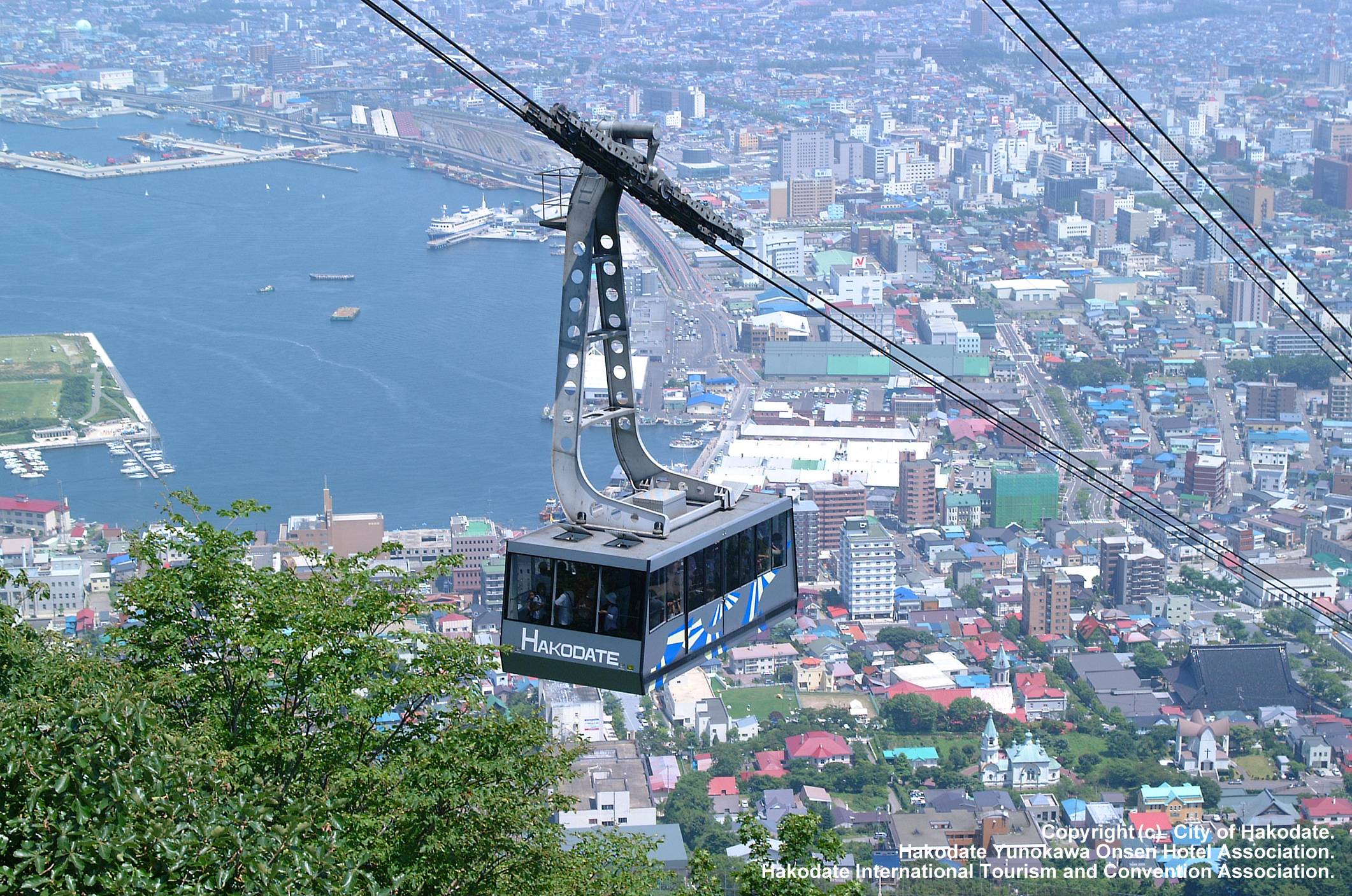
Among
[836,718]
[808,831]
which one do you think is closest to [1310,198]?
[836,718]

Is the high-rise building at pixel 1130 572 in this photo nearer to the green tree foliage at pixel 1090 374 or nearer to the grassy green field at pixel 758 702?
the grassy green field at pixel 758 702

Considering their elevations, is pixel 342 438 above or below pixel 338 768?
below

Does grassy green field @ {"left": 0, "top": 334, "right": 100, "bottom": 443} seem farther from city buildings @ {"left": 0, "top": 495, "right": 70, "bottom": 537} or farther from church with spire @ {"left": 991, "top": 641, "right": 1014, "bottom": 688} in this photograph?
church with spire @ {"left": 991, "top": 641, "right": 1014, "bottom": 688}

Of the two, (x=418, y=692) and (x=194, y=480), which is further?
(x=194, y=480)

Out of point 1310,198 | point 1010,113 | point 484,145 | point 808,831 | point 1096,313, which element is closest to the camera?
point 808,831

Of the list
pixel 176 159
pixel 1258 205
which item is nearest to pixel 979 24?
pixel 1258 205

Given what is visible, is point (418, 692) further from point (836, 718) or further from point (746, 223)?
point (746, 223)

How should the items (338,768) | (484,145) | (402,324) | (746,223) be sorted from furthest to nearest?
(484,145)
(746,223)
(402,324)
(338,768)

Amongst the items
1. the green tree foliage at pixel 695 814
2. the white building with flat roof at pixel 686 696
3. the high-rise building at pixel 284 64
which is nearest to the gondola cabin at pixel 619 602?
the green tree foliage at pixel 695 814
